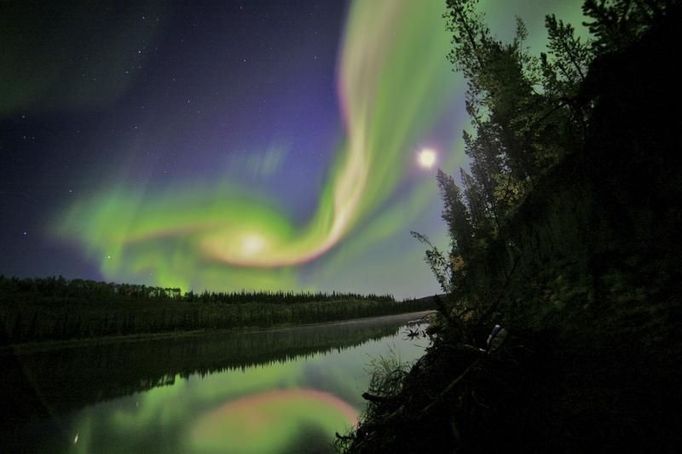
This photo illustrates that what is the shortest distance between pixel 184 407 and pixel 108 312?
7868 cm

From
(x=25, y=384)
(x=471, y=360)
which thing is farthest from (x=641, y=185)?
(x=25, y=384)

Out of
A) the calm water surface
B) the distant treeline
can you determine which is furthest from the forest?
the distant treeline

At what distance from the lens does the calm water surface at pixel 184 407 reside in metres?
13.5

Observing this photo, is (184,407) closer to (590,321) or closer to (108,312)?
(590,321)

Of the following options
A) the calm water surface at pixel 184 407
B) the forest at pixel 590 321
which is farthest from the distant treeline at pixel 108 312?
the forest at pixel 590 321

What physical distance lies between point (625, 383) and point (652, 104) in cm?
620

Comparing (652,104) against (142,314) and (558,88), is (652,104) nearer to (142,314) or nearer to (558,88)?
(558,88)

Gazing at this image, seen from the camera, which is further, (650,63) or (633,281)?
(650,63)

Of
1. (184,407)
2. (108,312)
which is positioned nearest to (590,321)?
(184,407)

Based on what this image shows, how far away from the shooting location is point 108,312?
8138cm

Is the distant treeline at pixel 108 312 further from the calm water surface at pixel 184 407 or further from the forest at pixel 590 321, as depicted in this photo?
the forest at pixel 590 321

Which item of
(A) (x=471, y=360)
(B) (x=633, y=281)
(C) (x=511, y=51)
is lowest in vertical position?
(A) (x=471, y=360)

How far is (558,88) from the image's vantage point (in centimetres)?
2366

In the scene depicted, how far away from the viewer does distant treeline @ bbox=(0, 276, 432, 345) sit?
6072 centimetres
